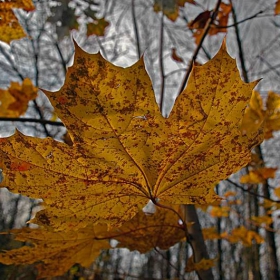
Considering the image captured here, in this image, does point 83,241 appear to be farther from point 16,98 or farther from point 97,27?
point 97,27

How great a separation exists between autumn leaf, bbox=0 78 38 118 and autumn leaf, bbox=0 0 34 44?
2.98 feet

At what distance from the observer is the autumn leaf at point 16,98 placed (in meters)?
1.97

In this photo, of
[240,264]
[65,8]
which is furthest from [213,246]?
[65,8]

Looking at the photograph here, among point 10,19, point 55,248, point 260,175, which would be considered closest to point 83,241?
point 55,248

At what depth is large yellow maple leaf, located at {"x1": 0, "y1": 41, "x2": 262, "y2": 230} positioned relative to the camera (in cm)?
51

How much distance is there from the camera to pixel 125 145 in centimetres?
56

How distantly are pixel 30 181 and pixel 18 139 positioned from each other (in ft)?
0.25

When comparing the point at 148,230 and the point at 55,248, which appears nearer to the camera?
the point at 55,248

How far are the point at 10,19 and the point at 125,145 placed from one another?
0.78 meters

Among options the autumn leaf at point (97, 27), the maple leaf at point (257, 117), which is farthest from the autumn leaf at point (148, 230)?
the autumn leaf at point (97, 27)

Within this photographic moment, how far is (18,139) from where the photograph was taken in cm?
54

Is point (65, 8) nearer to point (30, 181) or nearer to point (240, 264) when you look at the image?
point (30, 181)

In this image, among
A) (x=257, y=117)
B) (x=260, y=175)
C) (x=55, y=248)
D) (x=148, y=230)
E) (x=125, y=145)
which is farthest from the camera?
(x=260, y=175)

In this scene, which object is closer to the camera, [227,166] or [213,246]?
[227,166]
